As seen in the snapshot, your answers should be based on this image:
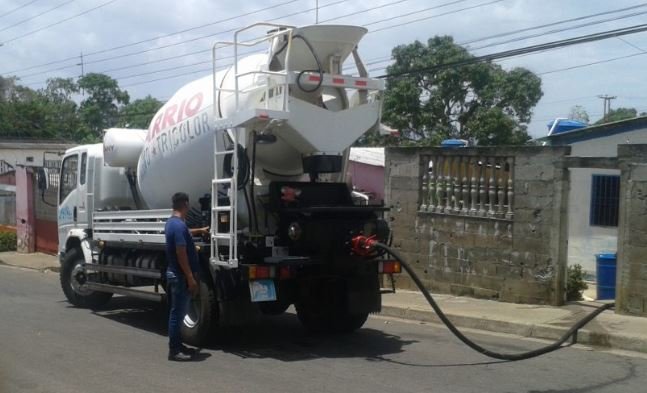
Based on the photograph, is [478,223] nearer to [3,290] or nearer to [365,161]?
[365,161]

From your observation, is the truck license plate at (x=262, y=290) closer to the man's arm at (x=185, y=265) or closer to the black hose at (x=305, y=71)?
the man's arm at (x=185, y=265)

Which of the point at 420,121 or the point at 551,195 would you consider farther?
the point at 420,121

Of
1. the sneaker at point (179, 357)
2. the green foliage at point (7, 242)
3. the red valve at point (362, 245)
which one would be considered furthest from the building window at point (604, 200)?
the green foliage at point (7, 242)

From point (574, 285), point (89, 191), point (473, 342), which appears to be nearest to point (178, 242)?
point (473, 342)

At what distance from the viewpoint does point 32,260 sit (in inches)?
859

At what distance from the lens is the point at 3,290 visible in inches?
599

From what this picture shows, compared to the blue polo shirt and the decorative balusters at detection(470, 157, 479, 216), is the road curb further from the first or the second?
the blue polo shirt

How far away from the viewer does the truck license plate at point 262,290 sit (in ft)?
28.4

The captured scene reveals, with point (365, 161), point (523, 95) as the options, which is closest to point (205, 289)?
point (365, 161)

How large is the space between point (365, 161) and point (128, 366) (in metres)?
10.8

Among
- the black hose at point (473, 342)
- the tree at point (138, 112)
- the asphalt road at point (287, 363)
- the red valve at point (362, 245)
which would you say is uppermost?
the tree at point (138, 112)

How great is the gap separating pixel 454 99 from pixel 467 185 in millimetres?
17143

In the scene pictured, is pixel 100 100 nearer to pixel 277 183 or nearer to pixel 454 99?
pixel 454 99

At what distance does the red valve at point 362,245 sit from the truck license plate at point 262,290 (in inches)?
41.0
